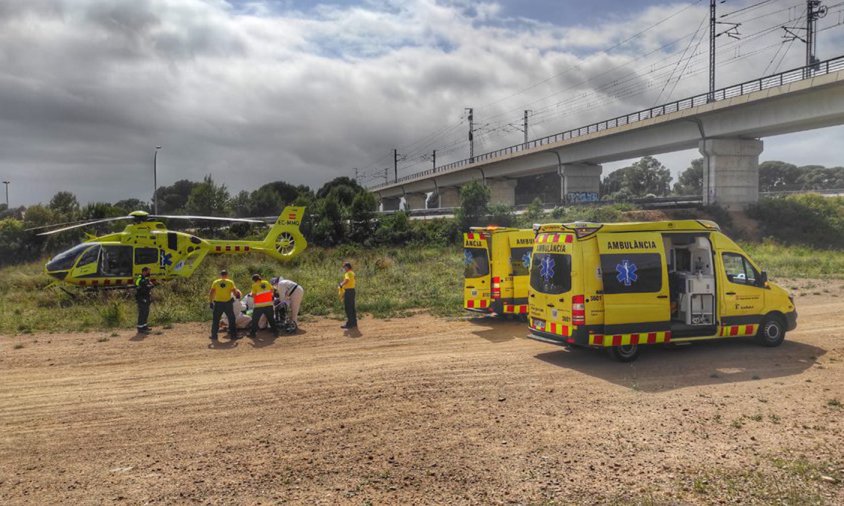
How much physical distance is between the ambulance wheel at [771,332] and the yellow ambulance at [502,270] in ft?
18.5

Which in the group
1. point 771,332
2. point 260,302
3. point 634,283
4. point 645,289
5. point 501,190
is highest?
point 501,190

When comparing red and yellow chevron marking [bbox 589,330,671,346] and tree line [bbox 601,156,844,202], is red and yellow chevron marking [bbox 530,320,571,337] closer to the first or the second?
red and yellow chevron marking [bbox 589,330,671,346]

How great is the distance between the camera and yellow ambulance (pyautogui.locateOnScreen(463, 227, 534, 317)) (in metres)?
15.1

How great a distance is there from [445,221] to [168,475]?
3715 cm

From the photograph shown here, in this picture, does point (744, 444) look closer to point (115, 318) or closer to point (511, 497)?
point (511, 497)

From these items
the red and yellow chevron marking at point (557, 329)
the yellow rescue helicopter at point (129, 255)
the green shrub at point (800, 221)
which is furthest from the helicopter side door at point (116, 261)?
the green shrub at point (800, 221)

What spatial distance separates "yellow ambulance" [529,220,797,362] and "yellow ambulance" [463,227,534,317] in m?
3.61

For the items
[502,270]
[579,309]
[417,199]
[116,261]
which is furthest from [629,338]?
[417,199]

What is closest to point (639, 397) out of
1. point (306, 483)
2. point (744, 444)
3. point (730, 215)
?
point (744, 444)

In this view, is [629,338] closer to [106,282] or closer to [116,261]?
[116,261]

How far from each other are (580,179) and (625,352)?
46337mm

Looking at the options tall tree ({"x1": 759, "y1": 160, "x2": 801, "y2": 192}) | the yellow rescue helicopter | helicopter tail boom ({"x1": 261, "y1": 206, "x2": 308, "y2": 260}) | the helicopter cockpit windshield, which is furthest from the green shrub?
tall tree ({"x1": 759, "y1": 160, "x2": 801, "y2": 192})

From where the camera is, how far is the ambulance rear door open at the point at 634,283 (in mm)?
10109

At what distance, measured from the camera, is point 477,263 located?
15.5m
